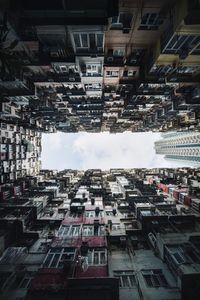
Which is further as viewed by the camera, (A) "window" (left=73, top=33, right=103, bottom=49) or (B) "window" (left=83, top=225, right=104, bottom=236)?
(B) "window" (left=83, top=225, right=104, bottom=236)

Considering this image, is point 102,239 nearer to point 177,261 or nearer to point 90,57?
point 177,261

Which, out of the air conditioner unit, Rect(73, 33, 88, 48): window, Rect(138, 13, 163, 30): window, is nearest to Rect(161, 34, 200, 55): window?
Rect(138, 13, 163, 30): window

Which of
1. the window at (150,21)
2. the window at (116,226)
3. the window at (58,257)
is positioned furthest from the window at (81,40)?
the window at (116,226)

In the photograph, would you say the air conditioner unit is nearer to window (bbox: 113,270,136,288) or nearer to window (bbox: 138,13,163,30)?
window (bbox: 138,13,163,30)

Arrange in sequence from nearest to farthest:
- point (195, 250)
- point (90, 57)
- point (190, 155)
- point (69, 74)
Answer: point (90, 57)
point (195, 250)
point (69, 74)
point (190, 155)

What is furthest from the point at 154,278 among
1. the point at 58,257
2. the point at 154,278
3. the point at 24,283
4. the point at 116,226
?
the point at 116,226

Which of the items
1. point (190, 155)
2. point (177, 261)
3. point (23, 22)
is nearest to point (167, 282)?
point (177, 261)

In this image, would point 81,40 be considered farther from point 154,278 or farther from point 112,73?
point 154,278
